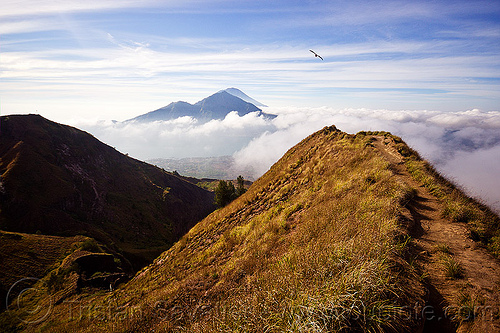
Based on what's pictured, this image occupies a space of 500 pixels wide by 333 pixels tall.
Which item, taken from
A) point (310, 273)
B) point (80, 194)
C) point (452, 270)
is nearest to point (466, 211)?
point (452, 270)

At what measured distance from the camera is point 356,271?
3541 millimetres

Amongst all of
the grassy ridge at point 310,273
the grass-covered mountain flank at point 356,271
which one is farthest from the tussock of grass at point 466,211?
the grassy ridge at point 310,273

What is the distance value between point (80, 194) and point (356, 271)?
7417 centimetres

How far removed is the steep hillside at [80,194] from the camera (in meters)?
42.0

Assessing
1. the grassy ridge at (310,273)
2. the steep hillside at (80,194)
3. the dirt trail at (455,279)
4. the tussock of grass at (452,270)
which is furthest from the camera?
the steep hillside at (80,194)

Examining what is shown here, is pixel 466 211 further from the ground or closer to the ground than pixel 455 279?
further from the ground

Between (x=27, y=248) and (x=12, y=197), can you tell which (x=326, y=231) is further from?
(x=12, y=197)

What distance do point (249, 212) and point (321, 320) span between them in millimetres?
12931

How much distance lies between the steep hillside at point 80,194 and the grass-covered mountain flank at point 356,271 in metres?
34.9

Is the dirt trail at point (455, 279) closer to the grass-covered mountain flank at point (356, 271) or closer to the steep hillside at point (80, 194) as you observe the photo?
the grass-covered mountain flank at point (356, 271)

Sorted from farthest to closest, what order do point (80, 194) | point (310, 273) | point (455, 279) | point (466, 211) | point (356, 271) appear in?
1. point (80, 194)
2. point (466, 211)
3. point (455, 279)
4. point (310, 273)
5. point (356, 271)

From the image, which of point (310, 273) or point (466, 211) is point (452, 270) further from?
point (466, 211)

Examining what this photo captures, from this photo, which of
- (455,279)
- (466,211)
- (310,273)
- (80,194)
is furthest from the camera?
(80,194)

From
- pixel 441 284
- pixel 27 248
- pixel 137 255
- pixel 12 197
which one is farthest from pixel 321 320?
pixel 12 197
